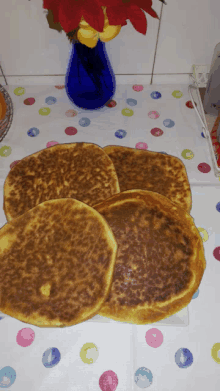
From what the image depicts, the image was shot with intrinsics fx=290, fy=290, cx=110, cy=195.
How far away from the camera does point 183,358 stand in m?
0.93

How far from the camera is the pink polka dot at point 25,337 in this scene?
0.95m

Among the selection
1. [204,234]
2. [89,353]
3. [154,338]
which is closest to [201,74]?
[204,234]

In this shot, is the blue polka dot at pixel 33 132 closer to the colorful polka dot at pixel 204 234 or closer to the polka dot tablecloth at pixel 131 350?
the polka dot tablecloth at pixel 131 350

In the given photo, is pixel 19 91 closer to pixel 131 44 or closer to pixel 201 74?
pixel 131 44

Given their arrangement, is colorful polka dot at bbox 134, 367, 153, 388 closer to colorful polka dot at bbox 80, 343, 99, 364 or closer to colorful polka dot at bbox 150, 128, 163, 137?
colorful polka dot at bbox 80, 343, 99, 364

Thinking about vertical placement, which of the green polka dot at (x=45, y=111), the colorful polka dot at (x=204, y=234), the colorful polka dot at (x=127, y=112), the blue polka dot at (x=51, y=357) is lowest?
the blue polka dot at (x=51, y=357)

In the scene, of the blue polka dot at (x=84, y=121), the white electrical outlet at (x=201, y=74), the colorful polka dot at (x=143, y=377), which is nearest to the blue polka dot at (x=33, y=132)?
the blue polka dot at (x=84, y=121)

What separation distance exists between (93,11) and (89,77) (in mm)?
408

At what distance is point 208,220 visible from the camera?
114 cm

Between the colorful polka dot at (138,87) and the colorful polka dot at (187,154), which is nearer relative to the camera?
the colorful polka dot at (187,154)

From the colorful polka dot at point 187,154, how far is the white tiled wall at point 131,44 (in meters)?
0.44

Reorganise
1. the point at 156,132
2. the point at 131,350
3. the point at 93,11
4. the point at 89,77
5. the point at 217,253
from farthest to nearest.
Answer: the point at 156,132 → the point at 89,77 → the point at 217,253 → the point at 131,350 → the point at 93,11

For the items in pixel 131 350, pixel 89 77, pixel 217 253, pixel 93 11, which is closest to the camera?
pixel 93 11

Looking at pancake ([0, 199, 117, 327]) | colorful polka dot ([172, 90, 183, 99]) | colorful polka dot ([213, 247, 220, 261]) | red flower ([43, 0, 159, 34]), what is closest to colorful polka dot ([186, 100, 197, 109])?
colorful polka dot ([172, 90, 183, 99])
